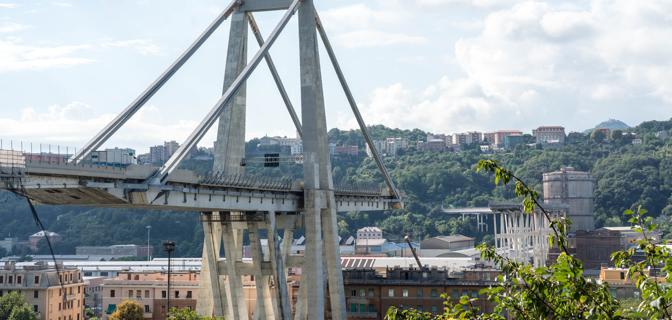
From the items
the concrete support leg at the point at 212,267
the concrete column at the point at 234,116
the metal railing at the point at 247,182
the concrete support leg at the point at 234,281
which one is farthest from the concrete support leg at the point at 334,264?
the concrete support leg at the point at 234,281

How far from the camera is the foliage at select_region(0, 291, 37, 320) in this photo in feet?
348

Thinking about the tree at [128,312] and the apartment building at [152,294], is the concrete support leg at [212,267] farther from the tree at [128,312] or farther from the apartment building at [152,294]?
the apartment building at [152,294]

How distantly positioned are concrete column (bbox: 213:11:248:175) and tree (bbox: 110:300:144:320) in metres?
34.0

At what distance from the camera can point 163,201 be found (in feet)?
201

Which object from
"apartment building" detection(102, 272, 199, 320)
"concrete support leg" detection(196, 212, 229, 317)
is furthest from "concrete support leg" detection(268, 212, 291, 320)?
"apartment building" detection(102, 272, 199, 320)

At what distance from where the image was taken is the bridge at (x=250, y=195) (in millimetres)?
63188

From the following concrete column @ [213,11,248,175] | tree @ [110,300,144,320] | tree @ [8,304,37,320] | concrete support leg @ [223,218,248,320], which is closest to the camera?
concrete support leg @ [223,218,248,320]

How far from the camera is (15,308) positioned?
106m

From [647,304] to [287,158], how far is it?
5504cm

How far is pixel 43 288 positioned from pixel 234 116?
46.1m

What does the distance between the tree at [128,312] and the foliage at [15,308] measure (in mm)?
8187

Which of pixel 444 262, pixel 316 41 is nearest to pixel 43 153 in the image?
pixel 316 41

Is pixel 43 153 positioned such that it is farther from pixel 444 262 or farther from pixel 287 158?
pixel 444 262

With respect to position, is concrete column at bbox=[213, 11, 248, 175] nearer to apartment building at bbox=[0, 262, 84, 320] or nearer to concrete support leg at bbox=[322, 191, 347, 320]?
concrete support leg at bbox=[322, 191, 347, 320]
